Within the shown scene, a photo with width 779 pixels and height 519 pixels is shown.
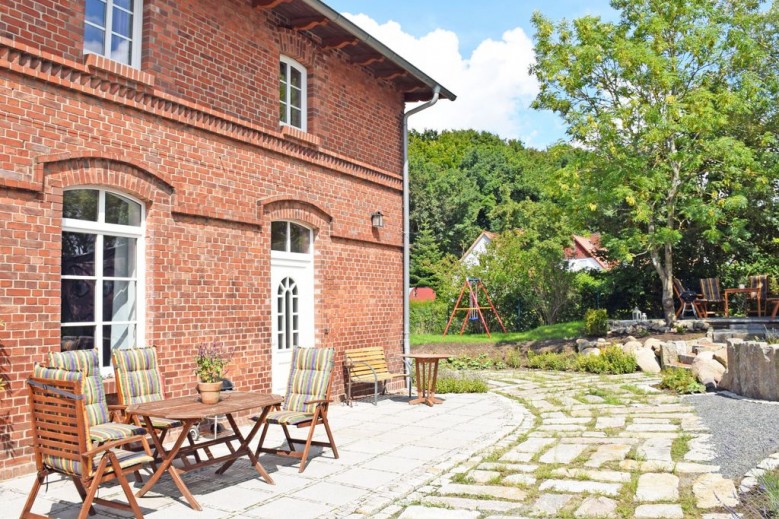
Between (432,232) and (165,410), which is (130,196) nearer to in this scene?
(165,410)

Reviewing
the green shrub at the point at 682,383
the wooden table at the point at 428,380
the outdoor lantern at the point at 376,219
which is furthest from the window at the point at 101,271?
the green shrub at the point at 682,383

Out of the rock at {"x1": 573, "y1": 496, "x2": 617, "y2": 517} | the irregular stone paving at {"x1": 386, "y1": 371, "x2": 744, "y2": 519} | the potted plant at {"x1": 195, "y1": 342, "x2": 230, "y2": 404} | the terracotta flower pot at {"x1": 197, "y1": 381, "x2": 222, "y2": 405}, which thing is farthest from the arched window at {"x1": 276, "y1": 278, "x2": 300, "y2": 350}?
the rock at {"x1": 573, "y1": 496, "x2": 617, "y2": 517}

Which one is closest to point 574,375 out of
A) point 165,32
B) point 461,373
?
point 461,373

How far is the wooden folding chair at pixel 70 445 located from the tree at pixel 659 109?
12724 mm

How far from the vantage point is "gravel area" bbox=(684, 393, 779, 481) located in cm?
553

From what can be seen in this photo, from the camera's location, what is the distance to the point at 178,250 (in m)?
7.56

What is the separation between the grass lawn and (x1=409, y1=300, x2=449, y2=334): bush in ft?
7.57

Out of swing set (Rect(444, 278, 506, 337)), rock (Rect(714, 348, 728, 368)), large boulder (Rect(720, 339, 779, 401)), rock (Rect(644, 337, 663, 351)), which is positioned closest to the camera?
large boulder (Rect(720, 339, 779, 401))

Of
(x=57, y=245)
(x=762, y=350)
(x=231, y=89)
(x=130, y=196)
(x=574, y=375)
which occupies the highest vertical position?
(x=231, y=89)

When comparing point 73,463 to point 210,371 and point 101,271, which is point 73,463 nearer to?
point 210,371

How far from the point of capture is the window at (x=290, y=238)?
371 inches

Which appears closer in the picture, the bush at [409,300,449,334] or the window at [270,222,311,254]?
the window at [270,222,311,254]

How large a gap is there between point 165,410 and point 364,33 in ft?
22.4

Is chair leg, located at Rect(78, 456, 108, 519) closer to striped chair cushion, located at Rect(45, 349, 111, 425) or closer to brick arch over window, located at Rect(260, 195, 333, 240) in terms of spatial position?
striped chair cushion, located at Rect(45, 349, 111, 425)
